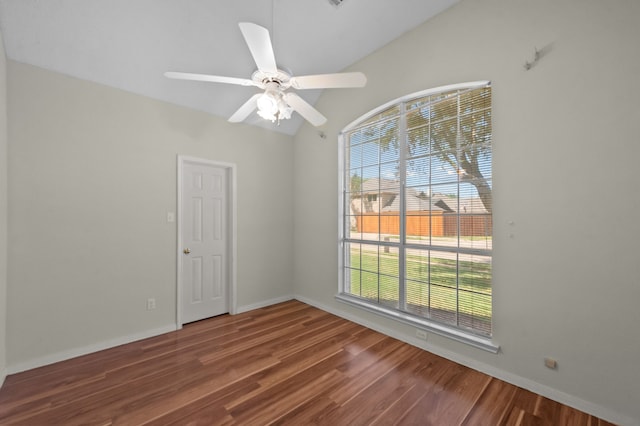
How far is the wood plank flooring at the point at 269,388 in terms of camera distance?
1.77 metres

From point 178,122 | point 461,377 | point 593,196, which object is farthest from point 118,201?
point 593,196

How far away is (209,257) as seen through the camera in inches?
139

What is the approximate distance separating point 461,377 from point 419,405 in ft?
1.91

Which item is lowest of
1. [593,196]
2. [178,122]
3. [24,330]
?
[24,330]

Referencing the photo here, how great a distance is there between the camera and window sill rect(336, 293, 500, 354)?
227 centimetres

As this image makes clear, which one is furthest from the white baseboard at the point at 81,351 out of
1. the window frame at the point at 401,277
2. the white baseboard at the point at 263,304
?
the window frame at the point at 401,277

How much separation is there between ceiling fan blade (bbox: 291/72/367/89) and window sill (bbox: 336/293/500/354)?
7.77ft

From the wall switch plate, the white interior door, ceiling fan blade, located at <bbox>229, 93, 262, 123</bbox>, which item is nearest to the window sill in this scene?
the wall switch plate

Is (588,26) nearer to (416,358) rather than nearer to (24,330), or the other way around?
(416,358)

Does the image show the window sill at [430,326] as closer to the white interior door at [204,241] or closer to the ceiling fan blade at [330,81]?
the white interior door at [204,241]

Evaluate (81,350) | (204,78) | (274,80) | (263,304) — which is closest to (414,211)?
(274,80)

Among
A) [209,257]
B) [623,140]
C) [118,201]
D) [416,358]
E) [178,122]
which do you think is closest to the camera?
[623,140]

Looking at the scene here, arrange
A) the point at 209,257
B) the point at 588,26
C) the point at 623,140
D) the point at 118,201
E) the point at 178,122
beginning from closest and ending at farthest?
the point at 623,140, the point at 588,26, the point at 118,201, the point at 178,122, the point at 209,257

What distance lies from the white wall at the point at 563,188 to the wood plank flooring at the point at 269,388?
279mm
